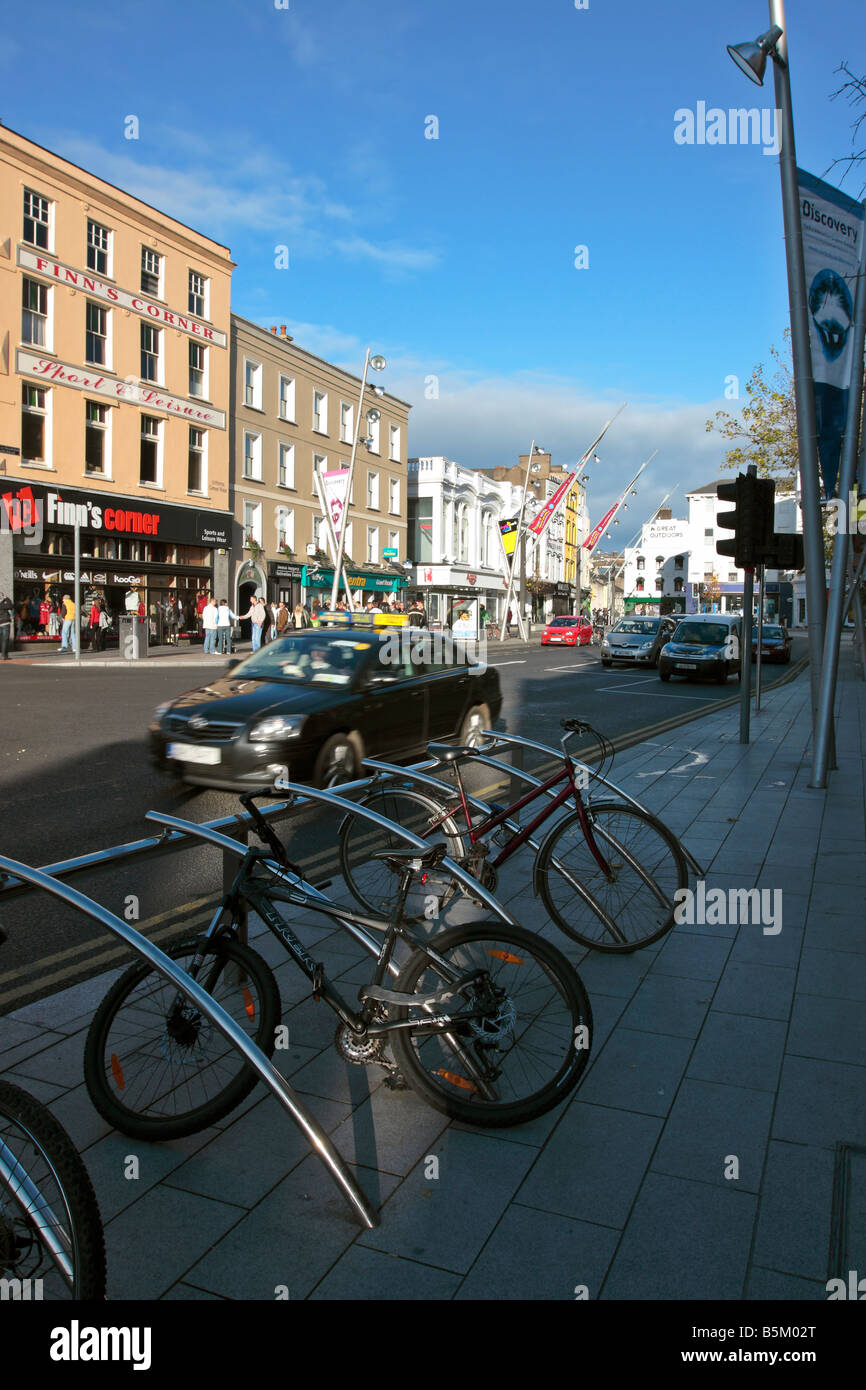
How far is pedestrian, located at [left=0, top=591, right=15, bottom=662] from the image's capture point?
25788mm

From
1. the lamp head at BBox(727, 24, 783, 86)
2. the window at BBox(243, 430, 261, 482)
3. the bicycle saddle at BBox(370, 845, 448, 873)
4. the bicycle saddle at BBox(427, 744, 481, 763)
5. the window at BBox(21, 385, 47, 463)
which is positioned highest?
the window at BBox(243, 430, 261, 482)

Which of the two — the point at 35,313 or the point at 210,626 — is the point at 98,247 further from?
the point at 210,626

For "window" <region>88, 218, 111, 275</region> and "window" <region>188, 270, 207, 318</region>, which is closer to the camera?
"window" <region>88, 218, 111, 275</region>

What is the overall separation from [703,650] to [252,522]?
68.0 ft

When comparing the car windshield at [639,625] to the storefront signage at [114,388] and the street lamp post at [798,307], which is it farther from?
the street lamp post at [798,307]

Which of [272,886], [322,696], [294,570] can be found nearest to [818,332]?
[322,696]

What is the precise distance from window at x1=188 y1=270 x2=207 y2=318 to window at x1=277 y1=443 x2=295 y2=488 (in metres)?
6.92

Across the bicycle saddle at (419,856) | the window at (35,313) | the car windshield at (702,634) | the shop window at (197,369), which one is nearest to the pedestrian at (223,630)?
the window at (35,313)

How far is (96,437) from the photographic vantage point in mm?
31016

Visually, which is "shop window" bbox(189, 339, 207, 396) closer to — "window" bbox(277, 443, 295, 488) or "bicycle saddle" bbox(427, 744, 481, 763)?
"window" bbox(277, 443, 295, 488)

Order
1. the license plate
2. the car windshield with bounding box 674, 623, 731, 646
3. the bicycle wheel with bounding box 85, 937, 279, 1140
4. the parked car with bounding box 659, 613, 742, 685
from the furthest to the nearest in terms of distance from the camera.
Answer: the car windshield with bounding box 674, 623, 731, 646 → the parked car with bounding box 659, 613, 742, 685 → the license plate → the bicycle wheel with bounding box 85, 937, 279, 1140

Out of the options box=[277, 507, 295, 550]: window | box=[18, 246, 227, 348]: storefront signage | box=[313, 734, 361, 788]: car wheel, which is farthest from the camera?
box=[277, 507, 295, 550]: window

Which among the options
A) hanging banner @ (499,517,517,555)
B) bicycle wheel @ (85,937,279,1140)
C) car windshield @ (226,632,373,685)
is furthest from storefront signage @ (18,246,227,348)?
bicycle wheel @ (85,937,279,1140)

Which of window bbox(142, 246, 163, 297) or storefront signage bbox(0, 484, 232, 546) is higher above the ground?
window bbox(142, 246, 163, 297)
